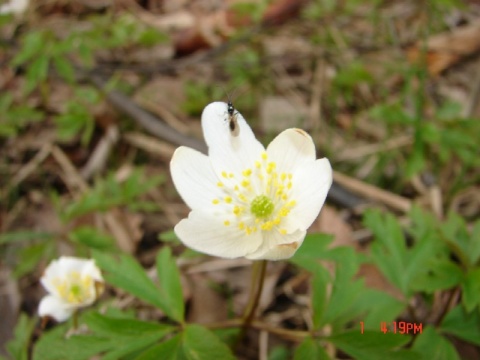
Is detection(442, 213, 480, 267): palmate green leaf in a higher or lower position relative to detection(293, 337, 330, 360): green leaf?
lower

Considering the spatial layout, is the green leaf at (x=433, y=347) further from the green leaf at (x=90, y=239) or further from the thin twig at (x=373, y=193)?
the green leaf at (x=90, y=239)

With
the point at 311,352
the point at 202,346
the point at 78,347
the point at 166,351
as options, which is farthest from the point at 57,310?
the point at 311,352

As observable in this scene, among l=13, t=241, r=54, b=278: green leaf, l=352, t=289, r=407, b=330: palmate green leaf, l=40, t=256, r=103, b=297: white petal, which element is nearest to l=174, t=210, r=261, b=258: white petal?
l=352, t=289, r=407, b=330: palmate green leaf

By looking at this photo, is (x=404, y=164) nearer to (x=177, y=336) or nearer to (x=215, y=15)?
(x=177, y=336)

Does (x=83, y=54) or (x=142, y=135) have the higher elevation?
(x=83, y=54)

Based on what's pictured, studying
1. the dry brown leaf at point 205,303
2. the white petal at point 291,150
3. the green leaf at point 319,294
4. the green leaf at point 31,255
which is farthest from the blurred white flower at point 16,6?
the green leaf at point 319,294

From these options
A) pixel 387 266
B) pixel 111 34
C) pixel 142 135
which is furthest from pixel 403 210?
pixel 111 34
